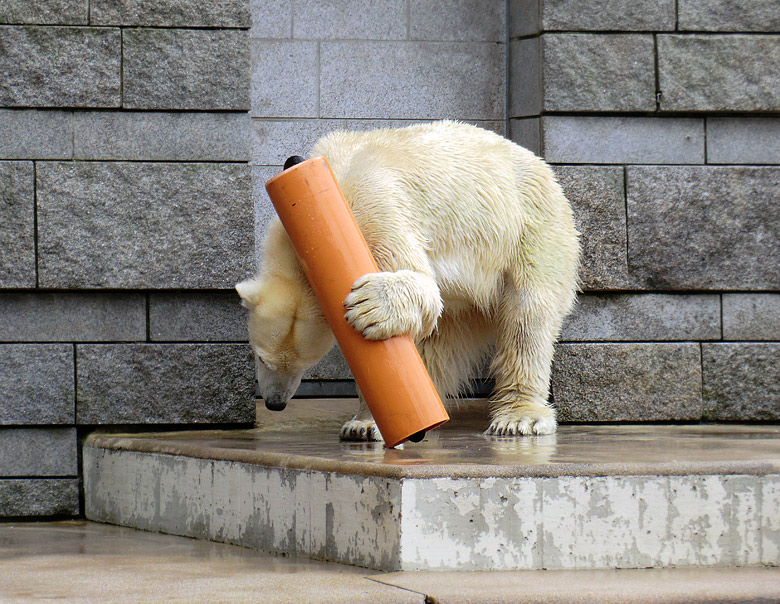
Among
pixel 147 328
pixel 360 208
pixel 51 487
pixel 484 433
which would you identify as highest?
pixel 360 208

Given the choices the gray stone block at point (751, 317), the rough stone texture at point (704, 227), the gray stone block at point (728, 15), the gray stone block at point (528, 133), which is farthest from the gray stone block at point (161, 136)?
the gray stone block at point (751, 317)

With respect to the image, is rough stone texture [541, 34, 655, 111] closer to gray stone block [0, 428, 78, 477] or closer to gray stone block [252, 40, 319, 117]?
gray stone block [252, 40, 319, 117]

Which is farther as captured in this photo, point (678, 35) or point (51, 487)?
point (678, 35)

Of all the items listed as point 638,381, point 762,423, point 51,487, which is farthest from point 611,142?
point 51,487

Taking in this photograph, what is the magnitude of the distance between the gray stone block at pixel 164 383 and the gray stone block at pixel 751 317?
247 cm

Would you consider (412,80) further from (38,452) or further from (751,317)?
(38,452)

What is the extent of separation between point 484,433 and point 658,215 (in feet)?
5.33

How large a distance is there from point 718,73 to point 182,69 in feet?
8.90

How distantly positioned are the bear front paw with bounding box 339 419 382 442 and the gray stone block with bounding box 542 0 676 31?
2.35 m

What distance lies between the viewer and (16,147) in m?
4.57

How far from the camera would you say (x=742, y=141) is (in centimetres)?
512

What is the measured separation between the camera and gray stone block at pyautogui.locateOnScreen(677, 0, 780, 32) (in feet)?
16.6

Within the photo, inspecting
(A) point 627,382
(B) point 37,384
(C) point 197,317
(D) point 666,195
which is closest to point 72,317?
(B) point 37,384

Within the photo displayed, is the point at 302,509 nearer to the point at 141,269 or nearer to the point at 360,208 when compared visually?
the point at 360,208
